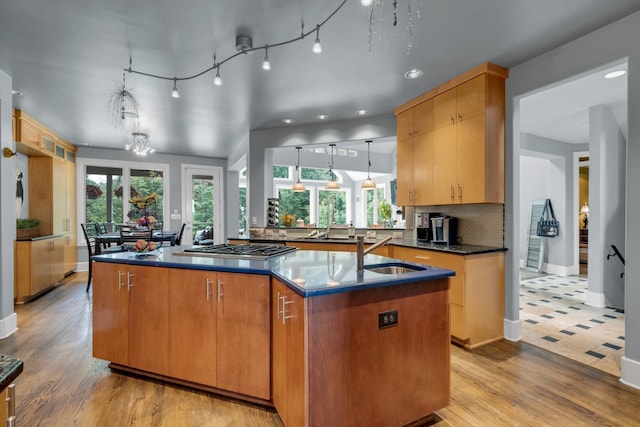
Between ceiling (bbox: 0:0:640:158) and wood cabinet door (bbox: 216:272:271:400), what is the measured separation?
6.11ft

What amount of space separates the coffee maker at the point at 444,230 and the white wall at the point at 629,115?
23.8 inches

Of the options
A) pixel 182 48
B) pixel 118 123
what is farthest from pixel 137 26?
pixel 118 123

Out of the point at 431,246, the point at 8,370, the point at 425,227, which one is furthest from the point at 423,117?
the point at 8,370

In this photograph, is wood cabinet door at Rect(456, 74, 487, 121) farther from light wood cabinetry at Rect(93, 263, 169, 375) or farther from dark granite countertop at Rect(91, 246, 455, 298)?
light wood cabinetry at Rect(93, 263, 169, 375)

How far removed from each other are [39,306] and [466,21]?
584 centimetres

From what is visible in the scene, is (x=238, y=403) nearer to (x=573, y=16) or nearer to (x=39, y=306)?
(x=573, y=16)

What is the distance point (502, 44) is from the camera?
2.59 m

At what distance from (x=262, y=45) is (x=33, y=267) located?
4547 millimetres

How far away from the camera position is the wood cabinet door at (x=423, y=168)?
142 inches

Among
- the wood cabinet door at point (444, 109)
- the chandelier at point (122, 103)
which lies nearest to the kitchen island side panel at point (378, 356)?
the wood cabinet door at point (444, 109)

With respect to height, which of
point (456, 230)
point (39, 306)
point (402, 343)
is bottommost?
point (39, 306)

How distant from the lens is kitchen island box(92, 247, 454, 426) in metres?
1.51

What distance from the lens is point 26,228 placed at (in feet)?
15.4

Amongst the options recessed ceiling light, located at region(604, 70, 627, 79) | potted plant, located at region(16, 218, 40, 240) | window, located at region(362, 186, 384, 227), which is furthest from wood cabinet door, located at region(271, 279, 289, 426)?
window, located at region(362, 186, 384, 227)
